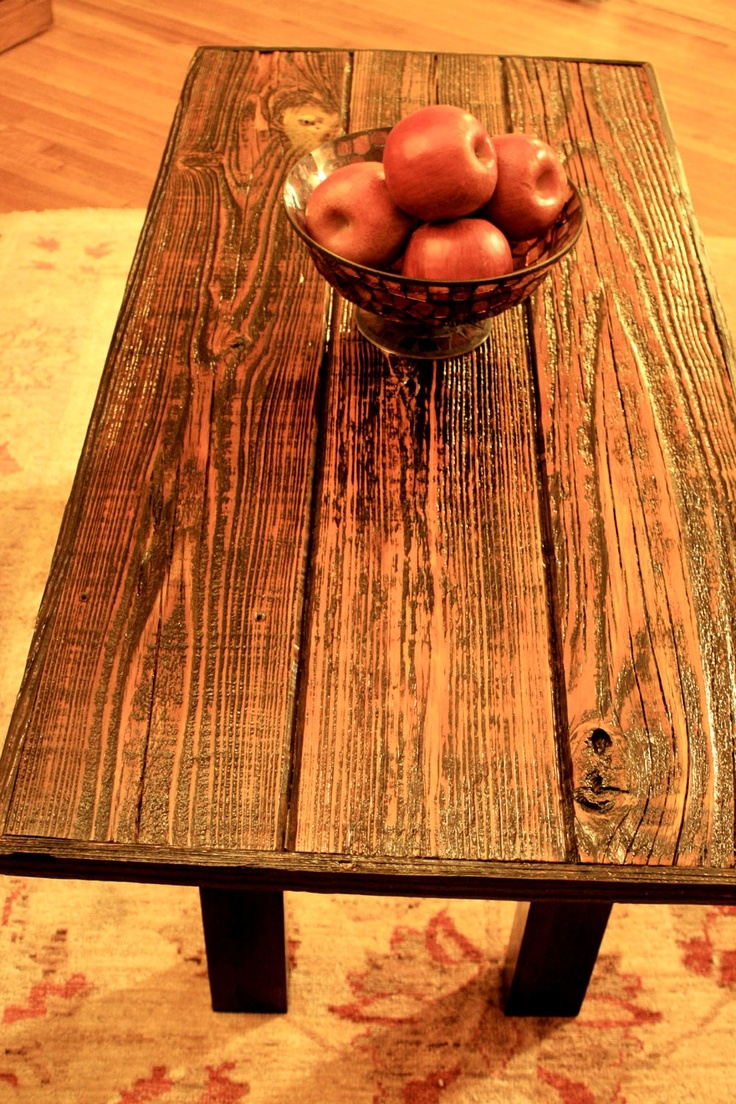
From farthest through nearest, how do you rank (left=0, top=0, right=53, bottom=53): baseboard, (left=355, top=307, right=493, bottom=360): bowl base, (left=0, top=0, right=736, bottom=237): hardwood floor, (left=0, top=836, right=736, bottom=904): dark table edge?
1. (left=0, top=0, right=53, bottom=53): baseboard
2. (left=0, top=0, right=736, bottom=237): hardwood floor
3. (left=355, top=307, right=493, bottom=360): bowl base
4. (left=0, top=836, right=736, bottom=904): dark table edge

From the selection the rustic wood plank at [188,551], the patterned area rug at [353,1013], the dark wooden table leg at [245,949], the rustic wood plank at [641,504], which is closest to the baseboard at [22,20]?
the rustic wood plank at [188,551]

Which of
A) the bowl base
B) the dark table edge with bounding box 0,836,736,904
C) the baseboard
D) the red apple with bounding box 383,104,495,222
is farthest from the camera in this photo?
the baseboard

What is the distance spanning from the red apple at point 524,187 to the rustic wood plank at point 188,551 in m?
0.22

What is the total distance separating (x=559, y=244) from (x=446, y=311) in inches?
6.2

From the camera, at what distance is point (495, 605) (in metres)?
A: 0.79

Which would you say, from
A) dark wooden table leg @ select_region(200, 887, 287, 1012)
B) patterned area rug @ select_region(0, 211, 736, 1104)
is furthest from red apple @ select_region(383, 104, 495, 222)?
patterned area rug @ select_region(0, 211, 736, 1104)

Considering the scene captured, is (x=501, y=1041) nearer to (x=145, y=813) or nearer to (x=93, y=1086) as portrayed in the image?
(x=93, y=1086)

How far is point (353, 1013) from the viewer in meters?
1.06

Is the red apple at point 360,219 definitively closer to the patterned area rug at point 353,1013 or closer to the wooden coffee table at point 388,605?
the wooden coffee table at point 388,605

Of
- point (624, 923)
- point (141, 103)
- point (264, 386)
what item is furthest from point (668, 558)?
point (141, 103)

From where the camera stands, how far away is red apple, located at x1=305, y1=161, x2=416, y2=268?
0.88 m

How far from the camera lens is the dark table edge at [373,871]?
653 mm

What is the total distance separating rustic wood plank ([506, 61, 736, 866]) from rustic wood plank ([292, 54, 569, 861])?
0.10 feet

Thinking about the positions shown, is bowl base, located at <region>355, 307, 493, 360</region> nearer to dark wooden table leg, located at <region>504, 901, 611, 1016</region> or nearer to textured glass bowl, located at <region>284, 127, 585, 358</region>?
textured glass bowl, located at <region>284, 127, 585, 358</region>
